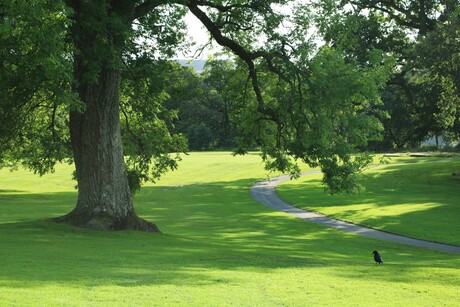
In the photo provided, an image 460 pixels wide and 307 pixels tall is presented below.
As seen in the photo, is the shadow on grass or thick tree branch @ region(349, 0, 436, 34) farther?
thick tree branch @ region(349, 0, 436, 34)

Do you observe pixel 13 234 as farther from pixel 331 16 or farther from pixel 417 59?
pixel 417 59

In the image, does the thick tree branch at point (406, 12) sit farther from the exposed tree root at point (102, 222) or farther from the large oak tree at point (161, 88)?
the exposed tree root at point (102, 222)

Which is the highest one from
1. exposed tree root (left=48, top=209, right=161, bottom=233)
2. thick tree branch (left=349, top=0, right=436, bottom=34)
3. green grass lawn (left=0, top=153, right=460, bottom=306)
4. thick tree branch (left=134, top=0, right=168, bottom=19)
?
thick tree branch (left=349, top=0, right=436, bottom=34)

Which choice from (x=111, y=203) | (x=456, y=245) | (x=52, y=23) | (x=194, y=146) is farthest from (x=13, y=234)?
(x=194, y=146)

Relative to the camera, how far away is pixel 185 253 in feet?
56.6

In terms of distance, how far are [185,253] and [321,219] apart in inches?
864

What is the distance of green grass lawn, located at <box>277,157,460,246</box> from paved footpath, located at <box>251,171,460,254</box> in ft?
2.37

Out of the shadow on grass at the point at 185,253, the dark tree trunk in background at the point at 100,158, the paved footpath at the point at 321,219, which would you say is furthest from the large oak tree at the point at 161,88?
the paved footpath at the point at 321,219

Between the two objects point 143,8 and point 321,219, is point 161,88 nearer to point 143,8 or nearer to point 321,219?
point 143,8

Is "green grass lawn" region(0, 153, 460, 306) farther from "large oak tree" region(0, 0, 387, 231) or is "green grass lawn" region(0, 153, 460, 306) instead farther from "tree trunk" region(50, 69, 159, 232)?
"large oak tree" region(0, 0, 387, 231)

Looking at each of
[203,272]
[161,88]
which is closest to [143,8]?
[161,88]

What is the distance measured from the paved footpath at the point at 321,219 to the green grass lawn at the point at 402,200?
72cm

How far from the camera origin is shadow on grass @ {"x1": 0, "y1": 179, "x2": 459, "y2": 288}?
→ 12094mm

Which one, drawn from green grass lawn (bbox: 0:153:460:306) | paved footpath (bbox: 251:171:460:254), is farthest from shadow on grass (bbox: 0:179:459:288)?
paved footpath (bbox: 251:171:460:254)
